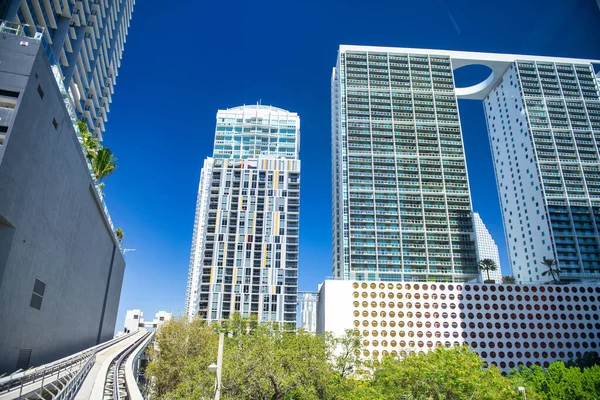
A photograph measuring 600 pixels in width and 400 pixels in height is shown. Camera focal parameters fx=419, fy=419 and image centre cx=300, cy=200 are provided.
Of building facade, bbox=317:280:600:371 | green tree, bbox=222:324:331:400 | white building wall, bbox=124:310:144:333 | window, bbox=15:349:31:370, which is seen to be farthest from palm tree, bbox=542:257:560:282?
white building wall, bbox=124:310:144:333

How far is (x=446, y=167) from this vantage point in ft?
366

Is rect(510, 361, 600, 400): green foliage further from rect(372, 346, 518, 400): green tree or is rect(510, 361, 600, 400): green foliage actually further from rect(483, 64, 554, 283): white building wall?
rect(483, 64, 554, 283): white building wall

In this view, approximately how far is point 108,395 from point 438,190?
97.5 metres

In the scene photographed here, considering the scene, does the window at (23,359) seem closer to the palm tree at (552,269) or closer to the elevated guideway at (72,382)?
the elevated guideway at (72,382)

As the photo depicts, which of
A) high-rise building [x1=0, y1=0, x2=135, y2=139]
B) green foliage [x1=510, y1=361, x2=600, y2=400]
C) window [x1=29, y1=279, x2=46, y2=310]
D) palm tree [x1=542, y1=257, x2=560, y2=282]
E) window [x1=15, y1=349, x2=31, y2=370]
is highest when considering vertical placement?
high-rise building [x1=0, y1=0, x2=135, y2=139]

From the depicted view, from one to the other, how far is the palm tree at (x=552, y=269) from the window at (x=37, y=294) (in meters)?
106

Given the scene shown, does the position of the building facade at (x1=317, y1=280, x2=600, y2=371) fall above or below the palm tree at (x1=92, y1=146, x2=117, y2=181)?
below

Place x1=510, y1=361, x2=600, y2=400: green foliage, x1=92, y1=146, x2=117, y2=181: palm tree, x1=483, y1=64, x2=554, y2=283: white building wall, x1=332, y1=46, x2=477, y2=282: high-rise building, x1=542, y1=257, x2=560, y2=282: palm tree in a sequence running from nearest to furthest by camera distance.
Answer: x1=510, y1=361, x2=600, y2=400: green foliage < x1=92, y1=146, x2=117, y2=181: palm tree < x1=542, y1=257, x2=560, y2=282: palm tree < x1=332, y1=46, x2=477, y2=282: high-rise building < x1=483, y1=64, x2=554, y2=283: white building wall

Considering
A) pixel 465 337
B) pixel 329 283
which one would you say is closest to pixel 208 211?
pixel 329 283

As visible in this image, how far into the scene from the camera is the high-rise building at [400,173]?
103m

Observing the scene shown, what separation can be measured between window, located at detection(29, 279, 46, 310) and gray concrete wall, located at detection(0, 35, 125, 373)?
47cm

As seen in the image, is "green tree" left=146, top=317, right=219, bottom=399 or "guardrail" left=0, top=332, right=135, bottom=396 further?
"green tree" left=146, top=317, right=219, bottom=399

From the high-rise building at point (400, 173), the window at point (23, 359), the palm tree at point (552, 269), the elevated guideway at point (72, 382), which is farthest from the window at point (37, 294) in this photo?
the palm tree at point (552, 269)

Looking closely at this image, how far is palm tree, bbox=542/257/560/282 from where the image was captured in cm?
10144
